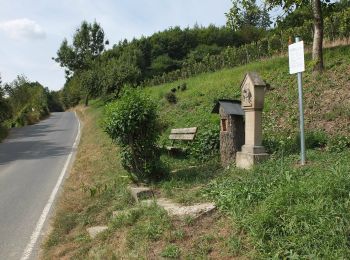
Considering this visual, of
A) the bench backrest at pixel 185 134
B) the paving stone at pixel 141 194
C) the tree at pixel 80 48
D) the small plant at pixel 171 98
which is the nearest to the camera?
the paving stone at pixel 141 194

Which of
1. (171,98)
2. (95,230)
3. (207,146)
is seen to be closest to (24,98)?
(171,98)

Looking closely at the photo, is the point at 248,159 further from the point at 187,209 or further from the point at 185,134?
the point at 185,134

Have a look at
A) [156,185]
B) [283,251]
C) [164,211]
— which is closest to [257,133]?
[156,185]

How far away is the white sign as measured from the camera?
7426 mm

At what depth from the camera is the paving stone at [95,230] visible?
6.47 metres

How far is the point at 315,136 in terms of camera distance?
9.77 m

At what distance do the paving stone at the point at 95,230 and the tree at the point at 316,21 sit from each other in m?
10.8

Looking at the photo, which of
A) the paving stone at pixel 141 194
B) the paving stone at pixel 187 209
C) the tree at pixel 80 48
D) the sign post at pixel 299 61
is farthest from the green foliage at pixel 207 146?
the tree at pixel 80 48

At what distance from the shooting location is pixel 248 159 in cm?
874

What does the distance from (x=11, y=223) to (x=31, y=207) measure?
1.15 metres

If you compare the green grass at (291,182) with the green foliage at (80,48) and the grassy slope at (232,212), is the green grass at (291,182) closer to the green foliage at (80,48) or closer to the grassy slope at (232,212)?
the grassy slope at (232,212)

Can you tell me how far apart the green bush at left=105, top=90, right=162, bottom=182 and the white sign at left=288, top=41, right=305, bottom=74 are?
119 inches

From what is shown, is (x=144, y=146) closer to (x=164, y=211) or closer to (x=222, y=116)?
(x=222, y=116)

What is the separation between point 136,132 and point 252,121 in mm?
2404
